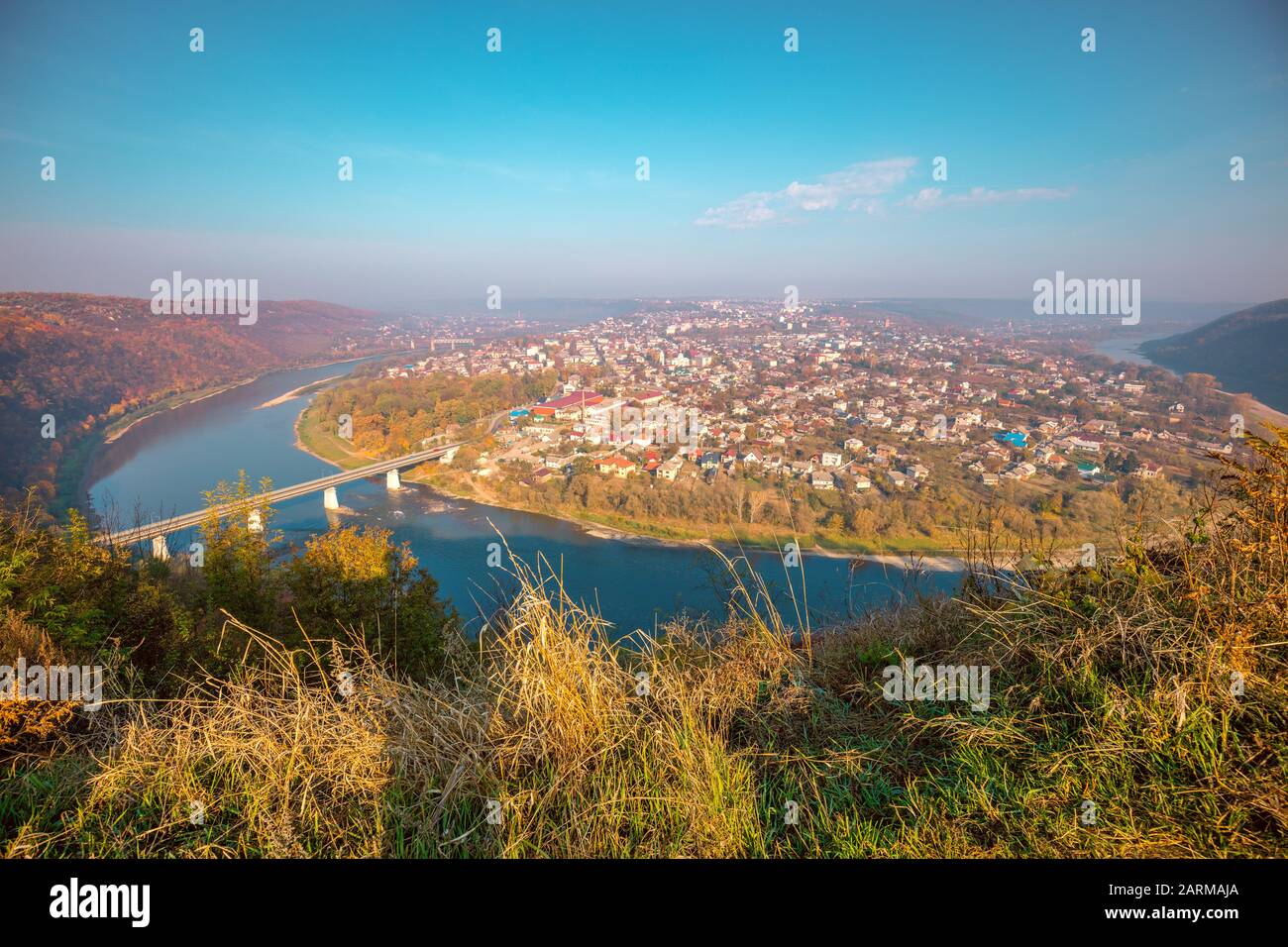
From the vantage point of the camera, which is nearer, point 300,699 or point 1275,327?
point 300,699

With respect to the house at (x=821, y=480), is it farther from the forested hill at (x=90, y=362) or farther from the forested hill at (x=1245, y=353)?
the forested hill at (x=90, y=362)

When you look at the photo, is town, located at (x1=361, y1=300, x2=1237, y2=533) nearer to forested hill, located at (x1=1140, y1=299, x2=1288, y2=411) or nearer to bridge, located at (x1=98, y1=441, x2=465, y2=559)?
forested hill, located at (x1=1140, y1=299, x2=1288, y2=411)

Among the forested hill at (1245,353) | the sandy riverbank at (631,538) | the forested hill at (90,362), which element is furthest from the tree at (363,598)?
the forested hill at (1245,353)

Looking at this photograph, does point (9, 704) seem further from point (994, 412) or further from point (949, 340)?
point (949, 340)

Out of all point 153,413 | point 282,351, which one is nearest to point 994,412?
point 153,413

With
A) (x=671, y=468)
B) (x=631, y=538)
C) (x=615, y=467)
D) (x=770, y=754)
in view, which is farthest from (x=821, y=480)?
(x=770, y=754)

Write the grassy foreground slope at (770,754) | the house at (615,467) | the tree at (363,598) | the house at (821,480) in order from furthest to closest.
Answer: the house at (615,467) < the house at (821,480) < the tree at (363,598) < the grassy foreground slope at (770,754)
